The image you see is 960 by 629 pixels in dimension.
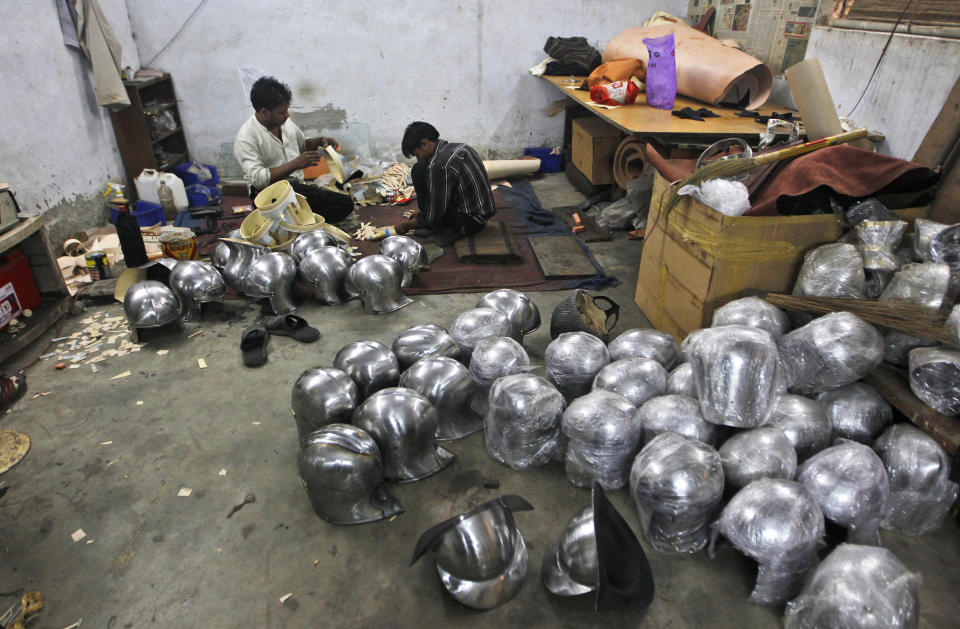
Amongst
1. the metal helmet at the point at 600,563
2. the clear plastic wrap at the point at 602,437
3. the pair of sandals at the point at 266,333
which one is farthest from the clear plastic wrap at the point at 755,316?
the pair of sandals at the point at 266,333

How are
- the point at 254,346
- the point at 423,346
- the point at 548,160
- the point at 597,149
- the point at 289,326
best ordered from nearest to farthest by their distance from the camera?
the point at 423,346 < the point at 254,346 < the point at 289,326 < the point at 597,149 < the point at 548,160

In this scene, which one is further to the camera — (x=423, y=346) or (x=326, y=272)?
(x=326, y=272)

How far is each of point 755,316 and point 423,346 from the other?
5.13ft

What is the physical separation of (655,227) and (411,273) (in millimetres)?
1699

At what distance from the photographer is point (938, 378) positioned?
2.04 metres

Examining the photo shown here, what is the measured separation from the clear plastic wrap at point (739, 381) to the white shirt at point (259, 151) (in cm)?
392

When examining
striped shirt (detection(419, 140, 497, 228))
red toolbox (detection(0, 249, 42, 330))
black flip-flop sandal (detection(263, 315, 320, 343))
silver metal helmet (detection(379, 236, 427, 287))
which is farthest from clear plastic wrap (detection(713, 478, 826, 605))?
red toolbox (detection(0, 249, 42, 330))

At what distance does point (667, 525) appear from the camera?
192 centimetres

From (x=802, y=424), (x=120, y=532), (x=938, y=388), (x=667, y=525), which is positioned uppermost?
(x=938, y=388)

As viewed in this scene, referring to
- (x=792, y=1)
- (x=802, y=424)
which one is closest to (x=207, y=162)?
(x=792, y=1)

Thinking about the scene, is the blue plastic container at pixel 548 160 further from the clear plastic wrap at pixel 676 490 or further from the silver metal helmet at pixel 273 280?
the clear plastic wrap at pixel 676 490

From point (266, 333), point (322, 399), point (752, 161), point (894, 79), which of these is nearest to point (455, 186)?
point (266, 333)

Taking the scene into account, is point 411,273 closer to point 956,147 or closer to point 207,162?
point 956,147

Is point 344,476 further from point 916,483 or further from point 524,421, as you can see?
point 916,483
